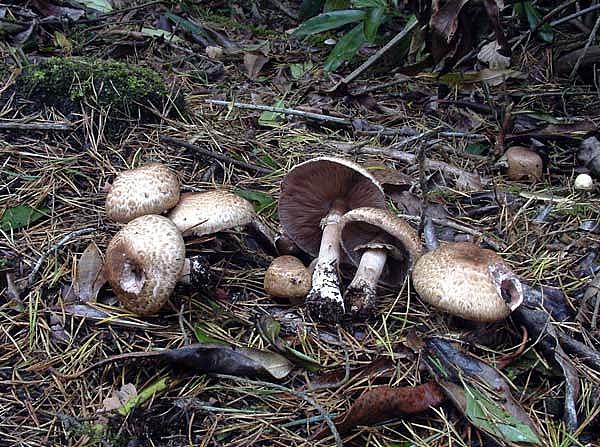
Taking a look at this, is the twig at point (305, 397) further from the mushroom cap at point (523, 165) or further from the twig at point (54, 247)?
the mushroom cap at point (523, 165)

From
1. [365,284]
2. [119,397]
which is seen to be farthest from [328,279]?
[119,397]

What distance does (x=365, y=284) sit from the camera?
2623 millimetres

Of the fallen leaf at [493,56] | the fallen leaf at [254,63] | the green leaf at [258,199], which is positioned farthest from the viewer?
the fallen leaf at [254,63]

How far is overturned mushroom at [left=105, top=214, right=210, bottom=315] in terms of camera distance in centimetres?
237

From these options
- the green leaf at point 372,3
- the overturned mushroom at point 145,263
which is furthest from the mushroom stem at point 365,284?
the green leaf at point 372,3

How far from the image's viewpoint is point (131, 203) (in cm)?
262

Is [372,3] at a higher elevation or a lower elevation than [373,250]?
higher

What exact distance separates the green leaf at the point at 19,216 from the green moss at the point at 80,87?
0.77m

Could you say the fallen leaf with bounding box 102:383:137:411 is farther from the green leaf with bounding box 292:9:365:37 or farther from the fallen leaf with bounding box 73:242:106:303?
the green leaf with bounding box 292:9:365:37

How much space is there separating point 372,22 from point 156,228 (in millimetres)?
2210

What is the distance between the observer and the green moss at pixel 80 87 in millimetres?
3424

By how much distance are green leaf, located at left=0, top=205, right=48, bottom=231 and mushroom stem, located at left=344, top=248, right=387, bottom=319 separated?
1624 mm

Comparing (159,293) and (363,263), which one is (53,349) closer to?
(159,293)

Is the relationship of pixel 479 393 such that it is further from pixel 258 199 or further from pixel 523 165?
pixel 523 165
